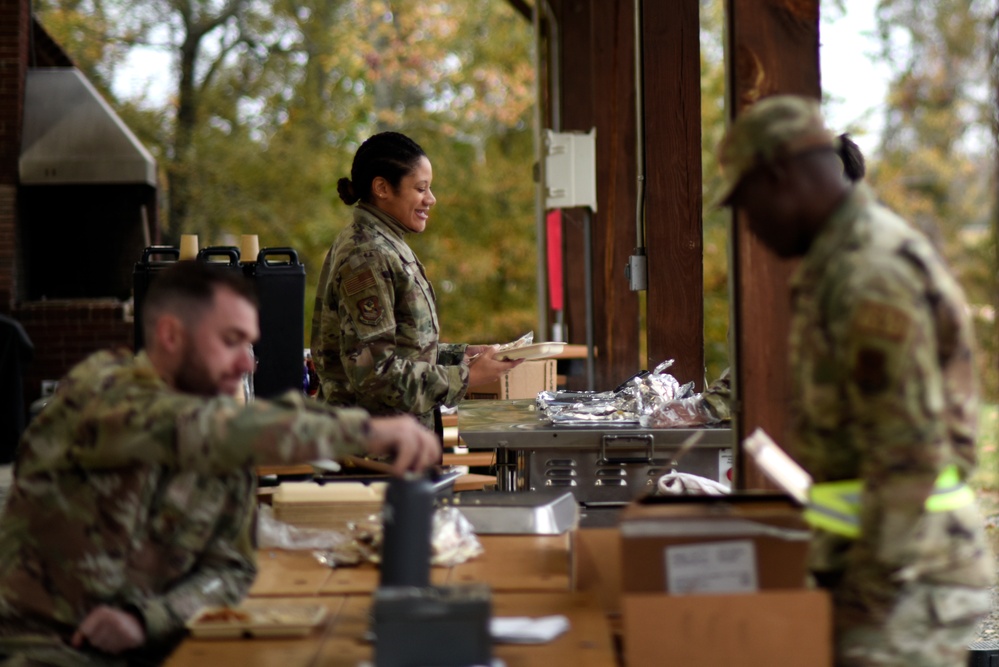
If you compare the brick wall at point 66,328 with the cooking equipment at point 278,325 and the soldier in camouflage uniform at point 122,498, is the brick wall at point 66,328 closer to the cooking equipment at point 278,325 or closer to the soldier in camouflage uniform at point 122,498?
the cooking equipment at point 278,325

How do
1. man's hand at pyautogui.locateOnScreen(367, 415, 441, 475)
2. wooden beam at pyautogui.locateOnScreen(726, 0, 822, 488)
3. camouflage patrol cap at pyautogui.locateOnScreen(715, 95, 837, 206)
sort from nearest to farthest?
camouflage patrol cap at pyautogui.locateOnScreen(715, 95, 837, 206), man's hand at pyautogui.locateOnScreen(367, 415, 441, 475), wooden beam at pyautogui.locateOnScreen(726, 0, 822, 488)

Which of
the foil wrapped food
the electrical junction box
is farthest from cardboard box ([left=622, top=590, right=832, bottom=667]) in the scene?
the electrical junction box

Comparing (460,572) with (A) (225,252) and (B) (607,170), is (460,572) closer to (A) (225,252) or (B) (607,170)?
(A) (225,252)

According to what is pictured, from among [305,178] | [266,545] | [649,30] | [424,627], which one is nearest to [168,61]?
[305,178]

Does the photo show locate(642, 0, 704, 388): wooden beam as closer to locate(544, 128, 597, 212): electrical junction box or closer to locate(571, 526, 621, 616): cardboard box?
locate(544, 128, 597, 212): electrical junction box

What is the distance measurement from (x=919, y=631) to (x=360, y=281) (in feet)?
8.90

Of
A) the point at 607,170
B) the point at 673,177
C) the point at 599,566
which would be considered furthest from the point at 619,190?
the point at 599,566

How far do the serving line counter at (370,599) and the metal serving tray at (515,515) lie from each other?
0.10ft

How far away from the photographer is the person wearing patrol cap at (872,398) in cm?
224

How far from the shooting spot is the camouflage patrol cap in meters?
2.38

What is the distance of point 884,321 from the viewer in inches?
88.0

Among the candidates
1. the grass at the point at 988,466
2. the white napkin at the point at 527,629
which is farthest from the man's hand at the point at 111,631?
the grass at the point at 988,466

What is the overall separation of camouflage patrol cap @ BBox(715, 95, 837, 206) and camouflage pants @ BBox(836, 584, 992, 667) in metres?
0.73

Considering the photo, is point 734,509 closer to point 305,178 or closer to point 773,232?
point 773,232
